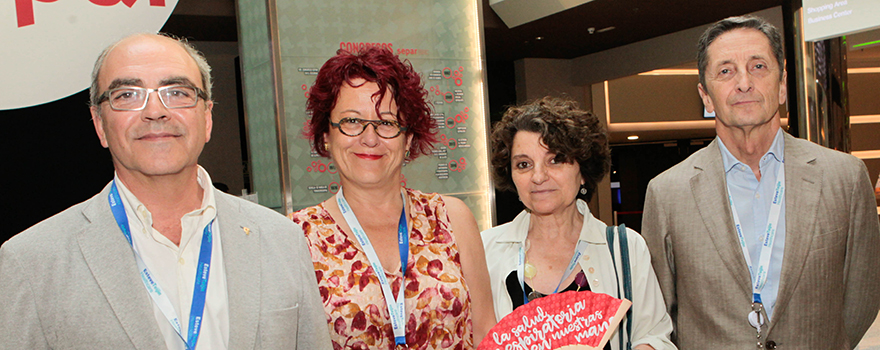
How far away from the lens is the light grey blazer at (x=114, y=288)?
4.45 feet

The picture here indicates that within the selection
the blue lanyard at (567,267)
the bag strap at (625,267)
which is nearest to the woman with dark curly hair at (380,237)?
the blue lanyard at (567,267)

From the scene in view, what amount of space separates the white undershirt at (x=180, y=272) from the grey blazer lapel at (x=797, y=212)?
5.48ft

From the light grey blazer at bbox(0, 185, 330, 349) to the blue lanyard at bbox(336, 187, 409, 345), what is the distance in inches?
10.2

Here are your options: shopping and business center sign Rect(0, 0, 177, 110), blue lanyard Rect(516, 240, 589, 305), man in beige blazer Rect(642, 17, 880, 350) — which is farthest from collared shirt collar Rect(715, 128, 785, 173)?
shopping and business center sign Rect(0, 0, 177, 110)

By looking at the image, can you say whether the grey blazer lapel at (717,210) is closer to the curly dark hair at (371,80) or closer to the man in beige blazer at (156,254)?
the curly dark hair at (371,80)

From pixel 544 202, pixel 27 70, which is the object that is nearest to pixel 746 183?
pixel 544 202

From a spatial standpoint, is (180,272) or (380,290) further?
(380,290)

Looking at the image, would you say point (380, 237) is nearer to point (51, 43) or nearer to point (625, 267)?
point (625, 267)

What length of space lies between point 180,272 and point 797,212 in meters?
1.87

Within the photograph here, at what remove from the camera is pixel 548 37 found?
8859 mm

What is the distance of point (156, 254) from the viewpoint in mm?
1527

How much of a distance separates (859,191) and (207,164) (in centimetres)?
780

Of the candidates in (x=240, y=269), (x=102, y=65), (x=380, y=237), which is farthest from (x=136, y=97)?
(x=380, y=237)

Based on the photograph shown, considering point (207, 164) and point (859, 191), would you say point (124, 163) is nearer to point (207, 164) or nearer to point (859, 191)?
point (859, 191)
